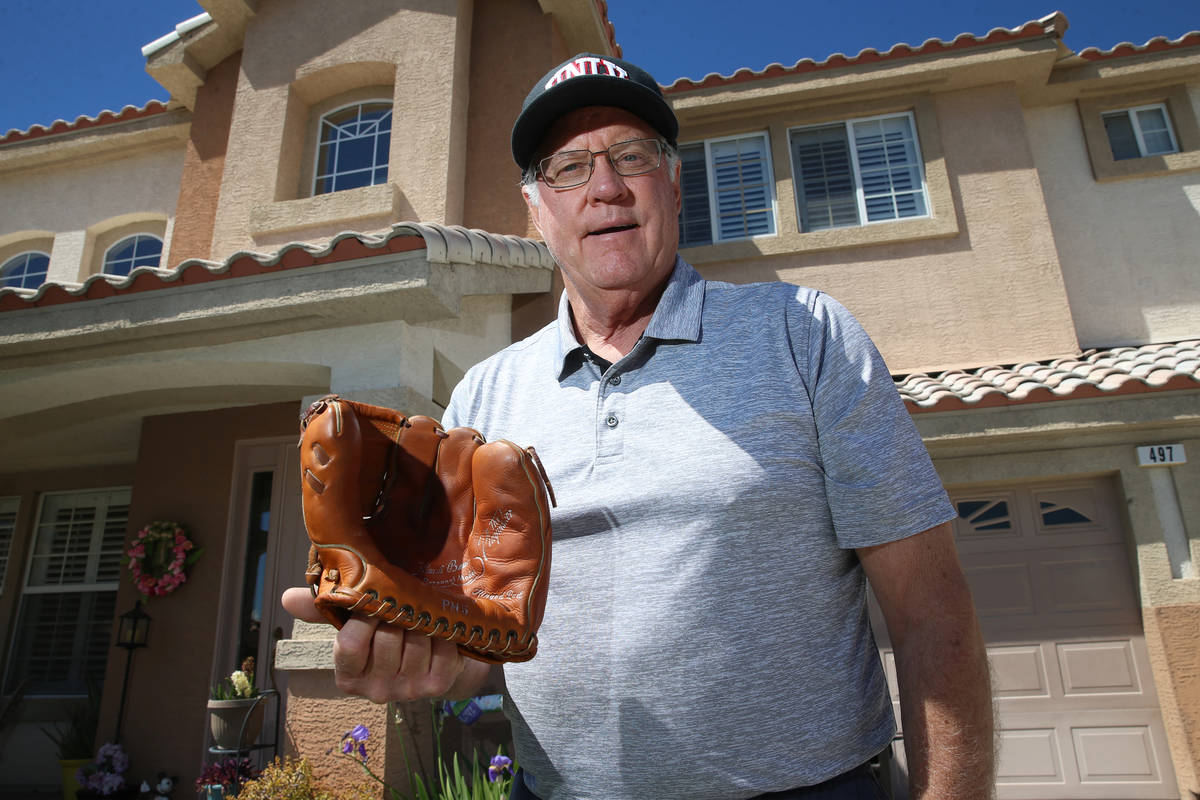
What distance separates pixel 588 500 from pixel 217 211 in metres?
7.77

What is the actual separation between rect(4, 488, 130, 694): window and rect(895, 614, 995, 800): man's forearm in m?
9.88

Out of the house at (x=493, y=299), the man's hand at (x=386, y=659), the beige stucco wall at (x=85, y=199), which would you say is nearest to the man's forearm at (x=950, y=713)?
the man's hand at (x=386, y=659)

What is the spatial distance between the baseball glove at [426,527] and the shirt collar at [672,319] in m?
0.35

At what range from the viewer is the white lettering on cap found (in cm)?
190

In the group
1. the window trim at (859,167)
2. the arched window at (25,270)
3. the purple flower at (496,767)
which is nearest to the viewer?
the purple flower at (496,767)

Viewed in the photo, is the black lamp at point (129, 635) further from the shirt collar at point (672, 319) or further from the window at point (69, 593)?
the shirt collar at point (672, 319)

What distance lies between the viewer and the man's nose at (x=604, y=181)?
189cm

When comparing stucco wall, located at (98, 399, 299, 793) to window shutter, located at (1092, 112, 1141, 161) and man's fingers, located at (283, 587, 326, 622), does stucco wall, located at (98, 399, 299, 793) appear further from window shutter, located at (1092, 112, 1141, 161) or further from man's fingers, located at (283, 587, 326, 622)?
window shutter, located at (1092, 112, 1141, 161)

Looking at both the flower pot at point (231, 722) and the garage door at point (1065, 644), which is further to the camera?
the garage door at point (1065, 644)

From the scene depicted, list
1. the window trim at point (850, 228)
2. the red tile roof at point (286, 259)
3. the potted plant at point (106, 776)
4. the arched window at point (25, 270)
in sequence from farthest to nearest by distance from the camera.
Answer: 1. the arched window at point (25, 270)
2. the window trim at point (850, 228)
3. the potted plant at point (106, 776)
4. the red tile roof at point (286, 259)

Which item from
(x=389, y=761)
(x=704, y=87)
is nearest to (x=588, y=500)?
(x=389, y=761)

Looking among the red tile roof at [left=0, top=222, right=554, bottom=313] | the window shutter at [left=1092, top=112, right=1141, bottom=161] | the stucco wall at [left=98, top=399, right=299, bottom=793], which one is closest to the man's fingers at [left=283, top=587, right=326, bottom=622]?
the red tile roof at [left=0, top=222, right=554, bottom=313]

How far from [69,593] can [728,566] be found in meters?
10.3

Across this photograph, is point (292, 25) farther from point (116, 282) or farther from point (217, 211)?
point (116, 282)
